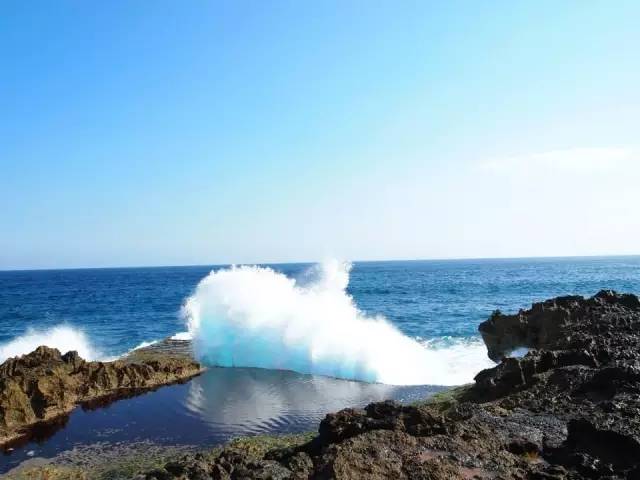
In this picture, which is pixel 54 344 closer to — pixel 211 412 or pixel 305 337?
pixel 305 337

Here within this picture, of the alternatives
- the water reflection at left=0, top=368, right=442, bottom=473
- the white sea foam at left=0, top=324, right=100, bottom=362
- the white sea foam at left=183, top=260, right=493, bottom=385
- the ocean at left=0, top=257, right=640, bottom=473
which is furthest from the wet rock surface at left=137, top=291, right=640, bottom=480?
the white sea foam at left=0, top=324, right=100, bottom=362

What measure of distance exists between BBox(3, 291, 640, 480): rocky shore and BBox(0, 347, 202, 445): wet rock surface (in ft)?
17.5

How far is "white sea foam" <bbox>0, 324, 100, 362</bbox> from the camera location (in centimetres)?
2789

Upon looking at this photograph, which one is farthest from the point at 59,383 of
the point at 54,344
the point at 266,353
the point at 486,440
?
the point at 54,344

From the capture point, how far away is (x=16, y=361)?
17641 mm

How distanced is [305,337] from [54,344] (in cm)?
1653

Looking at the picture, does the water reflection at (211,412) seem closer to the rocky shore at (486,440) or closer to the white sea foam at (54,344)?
the rocky shore at (486,440)

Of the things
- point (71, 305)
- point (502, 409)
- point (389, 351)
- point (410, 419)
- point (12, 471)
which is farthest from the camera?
point (71, 305)

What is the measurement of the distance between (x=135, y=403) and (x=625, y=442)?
13.7 metres

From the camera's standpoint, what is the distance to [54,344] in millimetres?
30141

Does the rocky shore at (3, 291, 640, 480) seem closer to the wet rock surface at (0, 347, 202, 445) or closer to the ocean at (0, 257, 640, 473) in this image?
the ocean at (0, 257, 640, 473)

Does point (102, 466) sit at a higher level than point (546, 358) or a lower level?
lower

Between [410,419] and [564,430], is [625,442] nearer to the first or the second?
[564,430]

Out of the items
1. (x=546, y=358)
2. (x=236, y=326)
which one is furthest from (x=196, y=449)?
(x=236, y=326)
